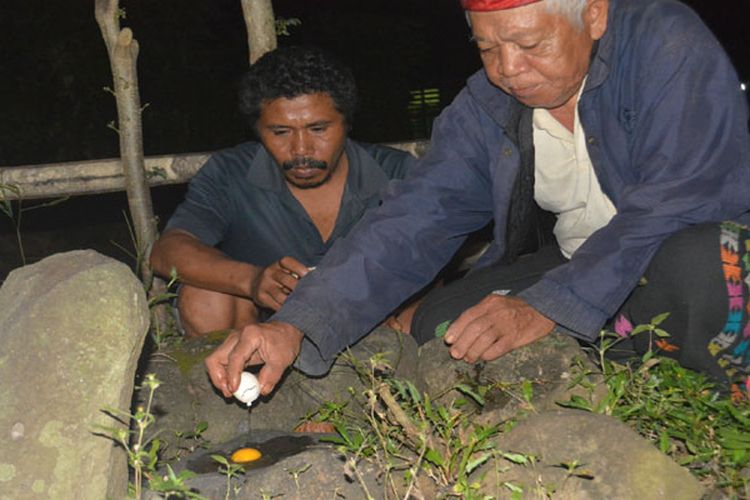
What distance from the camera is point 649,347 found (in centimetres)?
321

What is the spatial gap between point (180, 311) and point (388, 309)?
134cm

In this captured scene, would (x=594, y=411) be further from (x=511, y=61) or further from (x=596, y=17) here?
(x=596, y=17)

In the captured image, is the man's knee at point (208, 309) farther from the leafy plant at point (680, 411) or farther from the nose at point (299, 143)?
the leafy plant at point (680, 411)

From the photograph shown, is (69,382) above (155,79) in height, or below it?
above

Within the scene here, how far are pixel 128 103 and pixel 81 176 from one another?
16.4 inches

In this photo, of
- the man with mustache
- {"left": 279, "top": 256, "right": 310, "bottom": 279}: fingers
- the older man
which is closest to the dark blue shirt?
the man with mustache

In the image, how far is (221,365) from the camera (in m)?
3.04

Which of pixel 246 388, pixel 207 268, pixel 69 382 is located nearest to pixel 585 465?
pixel 246 388

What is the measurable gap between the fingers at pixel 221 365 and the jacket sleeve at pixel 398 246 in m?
0.28

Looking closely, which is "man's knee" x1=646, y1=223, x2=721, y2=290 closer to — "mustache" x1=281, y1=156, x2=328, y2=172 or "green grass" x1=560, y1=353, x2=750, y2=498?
"green grass" x1=560, y1=353, x2=750, y2=498

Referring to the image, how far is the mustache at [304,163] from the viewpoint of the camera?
458 cm

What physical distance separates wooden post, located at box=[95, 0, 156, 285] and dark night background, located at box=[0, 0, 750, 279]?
4670 millimetres

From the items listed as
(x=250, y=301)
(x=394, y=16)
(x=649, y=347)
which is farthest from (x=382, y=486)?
(x=394, y=16)

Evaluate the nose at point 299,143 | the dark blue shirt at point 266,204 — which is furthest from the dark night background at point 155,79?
the nose at point 299,143
